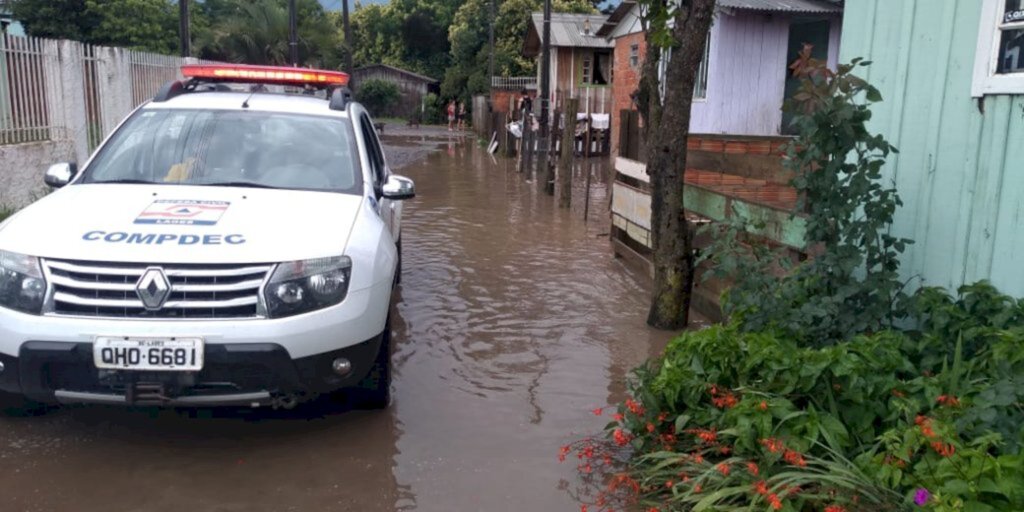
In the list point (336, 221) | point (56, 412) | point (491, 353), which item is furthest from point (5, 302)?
point (491, 353)

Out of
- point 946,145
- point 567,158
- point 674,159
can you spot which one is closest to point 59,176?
point 674,159

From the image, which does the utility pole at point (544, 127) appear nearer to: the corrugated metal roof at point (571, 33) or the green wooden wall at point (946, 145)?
the corrugated metal roof at point (571, 33)

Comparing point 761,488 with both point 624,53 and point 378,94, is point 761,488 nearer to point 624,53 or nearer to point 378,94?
point 624,53

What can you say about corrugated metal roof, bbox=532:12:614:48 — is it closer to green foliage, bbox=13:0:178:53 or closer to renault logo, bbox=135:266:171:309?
green foliage, bbox=13:0:178:53

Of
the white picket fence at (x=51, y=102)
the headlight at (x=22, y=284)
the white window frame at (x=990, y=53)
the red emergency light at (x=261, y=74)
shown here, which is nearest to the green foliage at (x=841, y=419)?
the white window frame at (x=990, y=53)

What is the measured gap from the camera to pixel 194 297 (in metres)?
3.87

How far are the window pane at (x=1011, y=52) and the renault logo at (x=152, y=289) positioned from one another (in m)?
4.19

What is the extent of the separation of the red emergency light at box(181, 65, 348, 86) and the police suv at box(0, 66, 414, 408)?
4.96 ft

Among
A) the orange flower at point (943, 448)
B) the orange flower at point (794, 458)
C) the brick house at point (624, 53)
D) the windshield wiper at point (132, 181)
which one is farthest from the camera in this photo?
the brick house at point (624, 53)

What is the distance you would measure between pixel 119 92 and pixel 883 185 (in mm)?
12424

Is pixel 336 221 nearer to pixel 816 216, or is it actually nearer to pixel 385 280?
pixel 385 280

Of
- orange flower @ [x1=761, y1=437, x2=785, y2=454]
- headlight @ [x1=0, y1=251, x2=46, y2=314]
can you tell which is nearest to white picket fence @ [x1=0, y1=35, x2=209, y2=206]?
headlight @ [x1=0, y1=251, x2=46, y2=314]

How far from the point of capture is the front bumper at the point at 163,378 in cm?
378

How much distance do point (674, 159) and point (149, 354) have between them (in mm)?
3918
